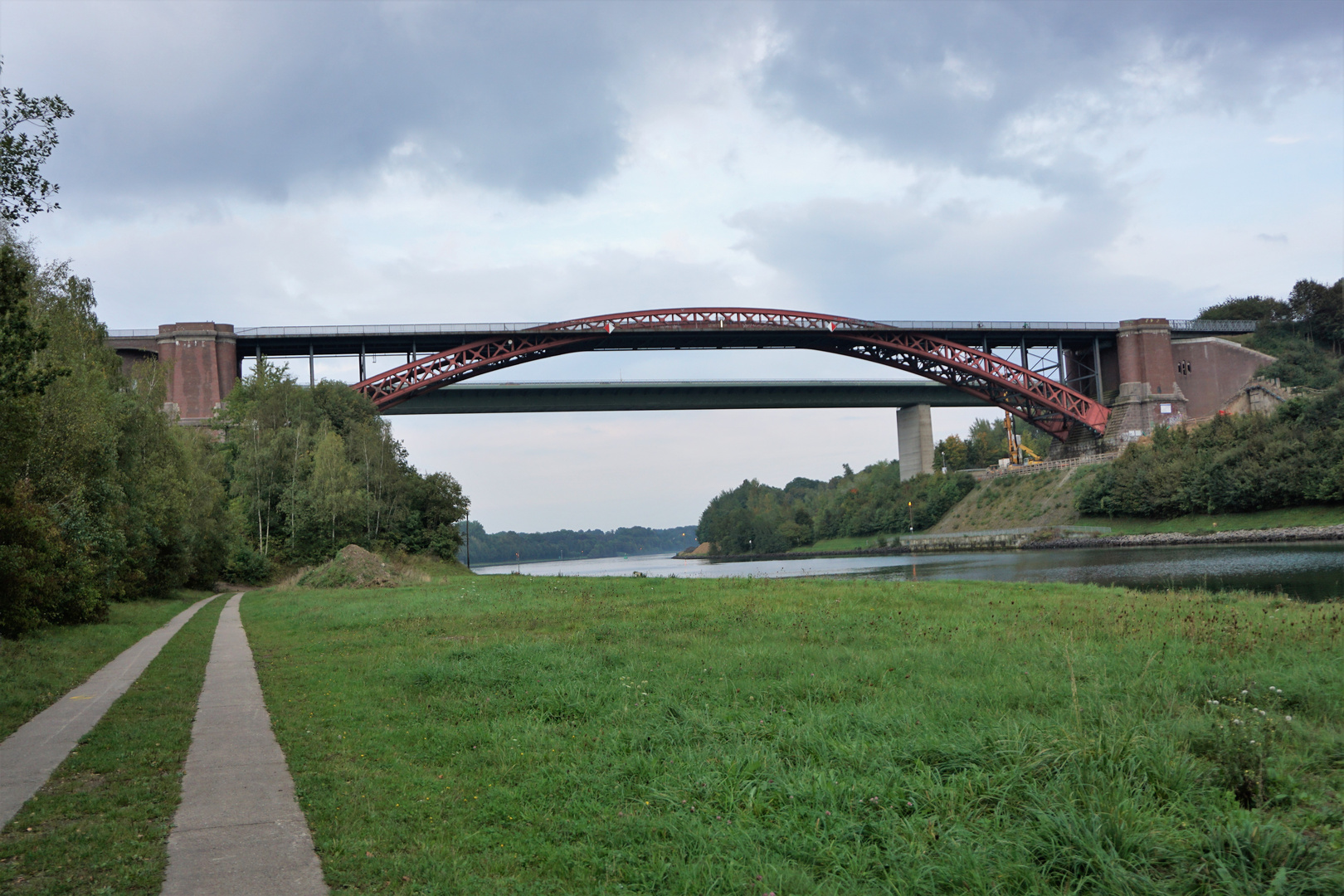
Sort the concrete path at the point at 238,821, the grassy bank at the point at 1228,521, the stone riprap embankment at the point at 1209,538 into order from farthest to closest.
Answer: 1. the grassy bank at the point at 1228,521
2. the stone riprap embankment at the point at 1209,538
3. the concrete path at the point at 238,821

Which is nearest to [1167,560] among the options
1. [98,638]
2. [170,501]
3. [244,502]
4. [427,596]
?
[427,596]

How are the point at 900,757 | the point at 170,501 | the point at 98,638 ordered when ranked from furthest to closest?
the point at 170,501
the point at 98,638
the point at 900,757

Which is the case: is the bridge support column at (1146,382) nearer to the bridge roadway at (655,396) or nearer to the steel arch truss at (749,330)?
the steel arch truss at (749,330)

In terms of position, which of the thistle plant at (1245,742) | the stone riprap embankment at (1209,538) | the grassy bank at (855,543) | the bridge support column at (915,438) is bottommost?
the grassy bank at (855,543)

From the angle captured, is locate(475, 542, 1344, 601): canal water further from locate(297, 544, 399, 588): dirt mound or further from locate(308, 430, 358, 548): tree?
locate(308, 430, 358, 548): tree

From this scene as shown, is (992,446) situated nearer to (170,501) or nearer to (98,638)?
(170,501)

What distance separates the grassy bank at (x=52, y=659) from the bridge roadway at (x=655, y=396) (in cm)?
6688

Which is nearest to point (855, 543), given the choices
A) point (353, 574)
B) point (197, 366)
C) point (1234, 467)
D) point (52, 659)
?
point (1234, 467)

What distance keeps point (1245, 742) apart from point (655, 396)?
91.7 meters

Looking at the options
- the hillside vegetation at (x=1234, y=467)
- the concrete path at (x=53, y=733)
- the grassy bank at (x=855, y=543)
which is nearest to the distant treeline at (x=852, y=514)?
the grassy bank at (x=855, y=543)

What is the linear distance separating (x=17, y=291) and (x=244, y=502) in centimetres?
5673

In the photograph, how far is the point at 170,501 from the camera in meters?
38.2

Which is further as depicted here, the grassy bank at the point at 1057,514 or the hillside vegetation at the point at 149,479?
the grassy bank at the point at 1057,514

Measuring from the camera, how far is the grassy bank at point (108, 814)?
18.3 ft
